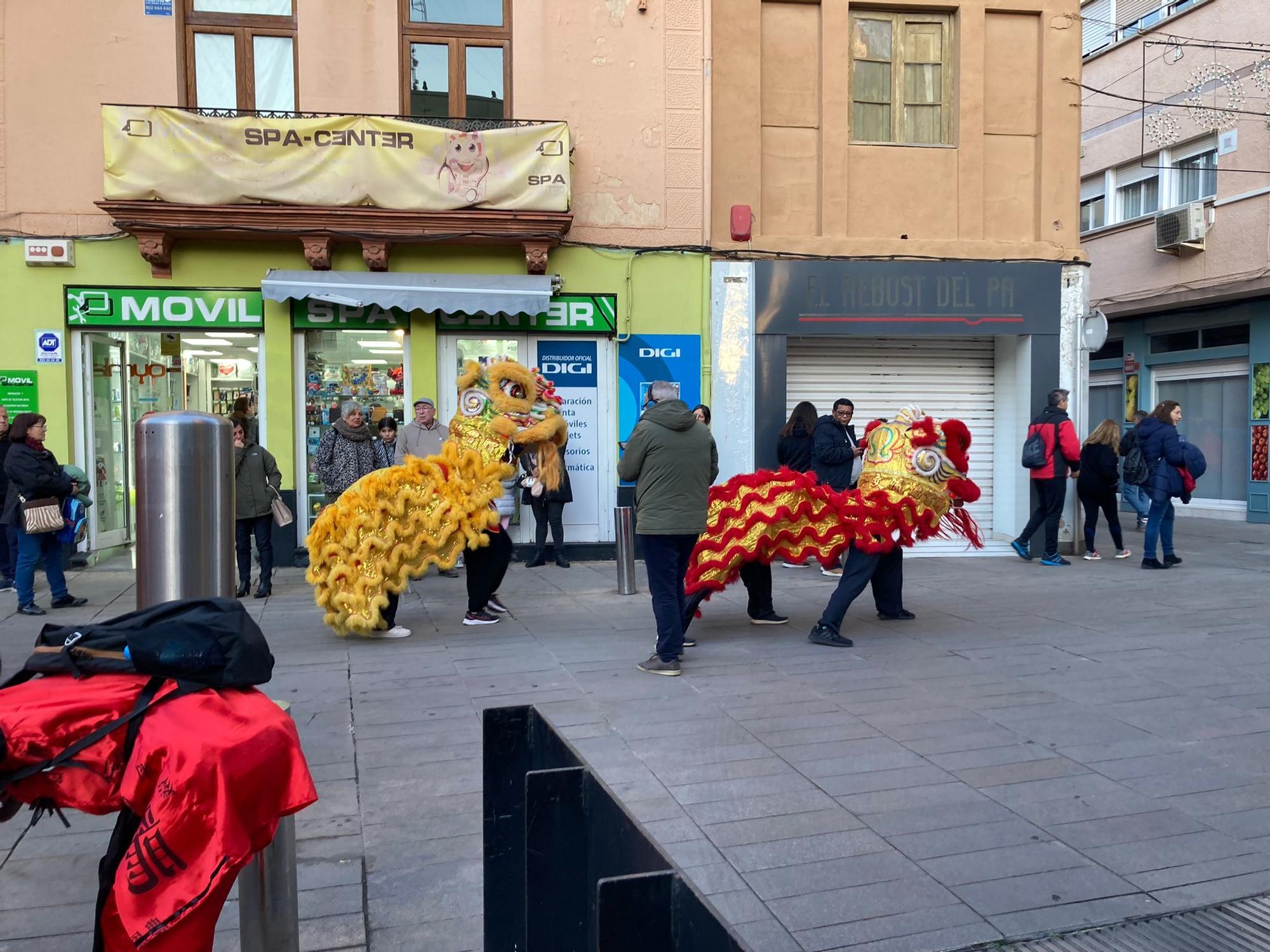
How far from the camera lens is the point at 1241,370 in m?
17.2

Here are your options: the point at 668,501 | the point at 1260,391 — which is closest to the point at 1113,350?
the point at 1260,391

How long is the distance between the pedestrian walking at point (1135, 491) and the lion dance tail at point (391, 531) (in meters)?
7.96

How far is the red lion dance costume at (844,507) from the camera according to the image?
23.0ft

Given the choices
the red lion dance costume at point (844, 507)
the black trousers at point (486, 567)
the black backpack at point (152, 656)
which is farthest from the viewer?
the black trousers at point (486, 567)

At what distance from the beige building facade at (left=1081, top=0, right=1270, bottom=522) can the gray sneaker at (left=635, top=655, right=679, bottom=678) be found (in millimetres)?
13913

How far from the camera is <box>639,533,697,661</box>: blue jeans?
6.36 metres

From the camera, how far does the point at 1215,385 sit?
704 inches

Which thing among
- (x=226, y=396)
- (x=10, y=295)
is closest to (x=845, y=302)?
(x=226, y=396)

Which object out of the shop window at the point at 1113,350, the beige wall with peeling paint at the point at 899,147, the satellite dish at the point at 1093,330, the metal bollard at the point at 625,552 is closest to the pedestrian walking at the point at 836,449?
the metal bollard at the point at 625,552

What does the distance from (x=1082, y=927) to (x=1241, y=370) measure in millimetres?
16843

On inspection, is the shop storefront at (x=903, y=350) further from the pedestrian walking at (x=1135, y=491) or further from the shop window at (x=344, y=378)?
the shop window at (x=344, y=378)

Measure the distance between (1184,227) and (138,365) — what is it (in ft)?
53.0

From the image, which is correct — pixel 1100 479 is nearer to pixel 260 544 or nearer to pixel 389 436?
pixel 389 436

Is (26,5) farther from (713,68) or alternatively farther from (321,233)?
(713,68)
